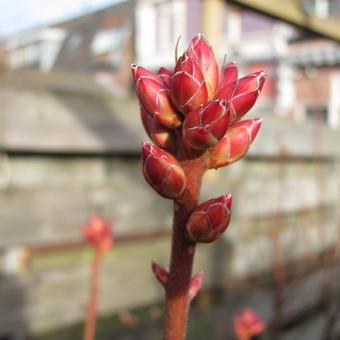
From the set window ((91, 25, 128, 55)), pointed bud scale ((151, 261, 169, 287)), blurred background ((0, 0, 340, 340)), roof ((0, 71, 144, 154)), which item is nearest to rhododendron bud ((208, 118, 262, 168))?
pointed bud scale ((151, 261, 169, 287))

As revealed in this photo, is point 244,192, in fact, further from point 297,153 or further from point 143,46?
point 143,46

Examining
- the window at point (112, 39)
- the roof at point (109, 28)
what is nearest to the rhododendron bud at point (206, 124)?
the roof at point (109, 28)

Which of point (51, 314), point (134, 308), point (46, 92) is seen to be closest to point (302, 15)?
point (46, 92)

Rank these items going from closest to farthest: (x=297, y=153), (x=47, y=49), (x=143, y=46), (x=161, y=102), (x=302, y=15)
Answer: (x=161, y=102)
(x=302, y=15)
(x=297, y=153)
(x=47, y=49)
(x=143, y=46)

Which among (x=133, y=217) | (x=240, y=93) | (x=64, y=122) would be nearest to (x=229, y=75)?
(x=240, y=93)

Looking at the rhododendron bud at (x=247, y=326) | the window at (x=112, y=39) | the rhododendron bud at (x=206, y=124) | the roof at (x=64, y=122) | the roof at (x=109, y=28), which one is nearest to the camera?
the rhododendron bud at (x=206, y=124)

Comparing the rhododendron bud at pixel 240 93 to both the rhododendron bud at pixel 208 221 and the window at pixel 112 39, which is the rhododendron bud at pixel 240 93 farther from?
the window at pixel 112 39

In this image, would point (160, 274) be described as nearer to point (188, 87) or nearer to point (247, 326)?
point (188, 87)

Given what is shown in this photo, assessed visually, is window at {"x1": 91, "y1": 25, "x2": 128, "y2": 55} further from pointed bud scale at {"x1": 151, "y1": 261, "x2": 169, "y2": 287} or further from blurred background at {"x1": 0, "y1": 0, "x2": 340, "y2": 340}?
pointed bud scale at {"x1": 151, "y1": 261, "x2": 169, "y2": 287}
